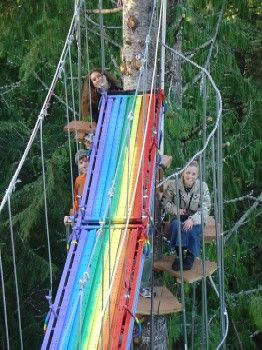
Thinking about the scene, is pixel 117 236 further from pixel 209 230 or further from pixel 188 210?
pixel 209 230

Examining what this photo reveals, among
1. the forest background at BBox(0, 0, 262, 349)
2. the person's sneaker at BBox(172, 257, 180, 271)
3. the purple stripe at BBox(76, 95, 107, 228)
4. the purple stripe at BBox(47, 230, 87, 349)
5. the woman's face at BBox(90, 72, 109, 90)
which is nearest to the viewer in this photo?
the purple stripe at BBox(47, 230, 87, 349)

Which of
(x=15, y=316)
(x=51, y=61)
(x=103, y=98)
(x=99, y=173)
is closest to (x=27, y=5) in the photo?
(x=51, y=61)

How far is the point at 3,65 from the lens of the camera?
704 centimetres

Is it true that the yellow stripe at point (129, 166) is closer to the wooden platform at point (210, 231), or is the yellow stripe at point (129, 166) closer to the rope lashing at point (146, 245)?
the rope lashing at point (146, 245)

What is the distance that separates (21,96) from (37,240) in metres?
1.45

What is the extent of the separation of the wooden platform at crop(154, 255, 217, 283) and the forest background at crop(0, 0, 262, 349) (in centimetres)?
89

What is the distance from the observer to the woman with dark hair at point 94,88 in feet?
13.4

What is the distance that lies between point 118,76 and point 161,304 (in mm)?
2230

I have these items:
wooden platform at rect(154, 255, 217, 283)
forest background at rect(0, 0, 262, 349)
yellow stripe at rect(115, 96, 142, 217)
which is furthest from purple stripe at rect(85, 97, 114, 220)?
forest background at rect(0, 0, 262, 349)

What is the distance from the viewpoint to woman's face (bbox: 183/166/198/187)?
3.64 metres

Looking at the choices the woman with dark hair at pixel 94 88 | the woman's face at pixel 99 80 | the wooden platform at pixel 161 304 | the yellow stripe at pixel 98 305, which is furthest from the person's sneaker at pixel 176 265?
the woman's face at pixel 99 80

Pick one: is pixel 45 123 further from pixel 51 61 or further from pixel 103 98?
pixel 103 98

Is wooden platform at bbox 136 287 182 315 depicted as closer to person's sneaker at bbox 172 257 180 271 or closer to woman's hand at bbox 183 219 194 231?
person's sneaker at bbox 172 257 180 271

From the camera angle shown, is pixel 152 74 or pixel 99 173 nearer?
pixel 99 173
